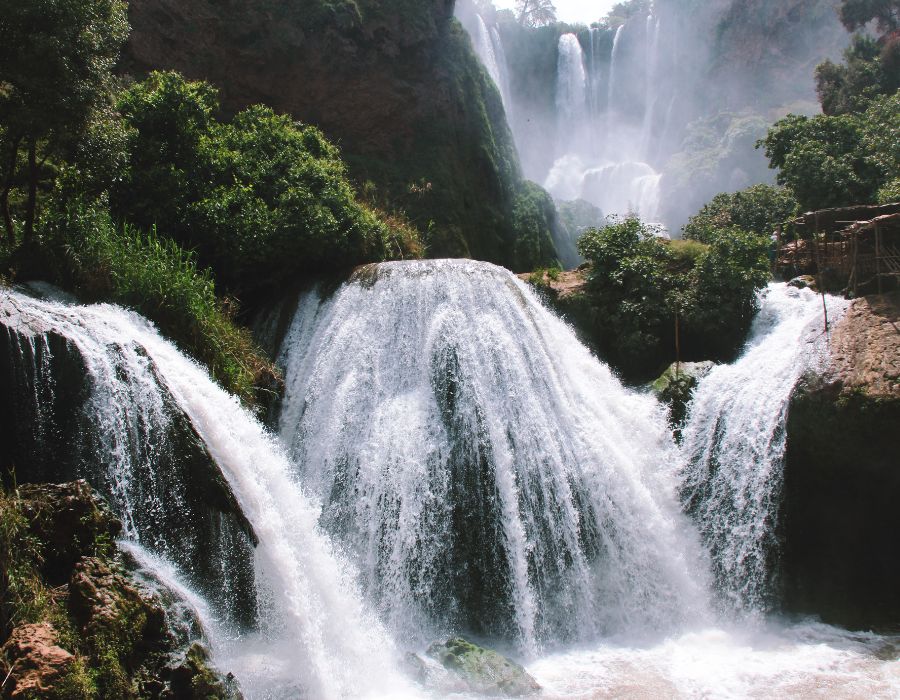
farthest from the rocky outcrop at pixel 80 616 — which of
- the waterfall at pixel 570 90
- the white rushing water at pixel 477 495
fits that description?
the waterfall at pixel 570 90

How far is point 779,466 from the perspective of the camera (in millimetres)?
9516

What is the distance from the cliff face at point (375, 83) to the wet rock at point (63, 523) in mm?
11368

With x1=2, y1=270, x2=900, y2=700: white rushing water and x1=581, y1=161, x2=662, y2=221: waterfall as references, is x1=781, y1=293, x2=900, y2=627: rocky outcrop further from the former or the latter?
x1=581, y1=161, x2=662, y2=221: waterfall

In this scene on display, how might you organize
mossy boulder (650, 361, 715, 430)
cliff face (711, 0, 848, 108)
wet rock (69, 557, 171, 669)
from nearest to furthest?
1. wet rock (69, 557, 171, 669)
2. mossy boulder (650, 361, 715, 430)
3. cliff face (711, 0, 848, 108)

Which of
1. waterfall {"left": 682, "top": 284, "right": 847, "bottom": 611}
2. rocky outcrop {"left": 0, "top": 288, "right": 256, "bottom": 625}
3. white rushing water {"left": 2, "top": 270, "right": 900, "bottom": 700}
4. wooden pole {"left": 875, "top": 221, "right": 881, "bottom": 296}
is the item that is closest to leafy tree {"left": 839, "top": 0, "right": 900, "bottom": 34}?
wooden pole {"left": 875, "top": 221, "right": 881, "bottom": 296}

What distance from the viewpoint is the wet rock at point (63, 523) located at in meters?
5.32

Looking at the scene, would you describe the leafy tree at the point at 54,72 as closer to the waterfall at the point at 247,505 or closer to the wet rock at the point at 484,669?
the waterfall at the point at 247,505

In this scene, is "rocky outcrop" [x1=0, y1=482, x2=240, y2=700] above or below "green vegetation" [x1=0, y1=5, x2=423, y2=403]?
below

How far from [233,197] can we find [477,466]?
6.18 meters

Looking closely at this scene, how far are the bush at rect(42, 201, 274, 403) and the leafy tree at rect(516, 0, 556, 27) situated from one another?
41851 mm

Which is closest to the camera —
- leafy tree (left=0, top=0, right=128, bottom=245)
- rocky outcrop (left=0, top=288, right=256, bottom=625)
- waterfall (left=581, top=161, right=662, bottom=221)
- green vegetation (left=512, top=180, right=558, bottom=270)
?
rocky outcrop (left=0, top=288, right=256, bottom=625)

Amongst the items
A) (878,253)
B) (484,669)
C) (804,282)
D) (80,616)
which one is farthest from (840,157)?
(80,616)

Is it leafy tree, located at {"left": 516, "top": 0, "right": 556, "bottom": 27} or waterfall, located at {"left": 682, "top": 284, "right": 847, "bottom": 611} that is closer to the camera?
waterfall, located at {"left": 682, "top": 284, "right": 847, "bottom": 611}

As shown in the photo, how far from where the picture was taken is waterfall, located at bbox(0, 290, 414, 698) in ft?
20.5
